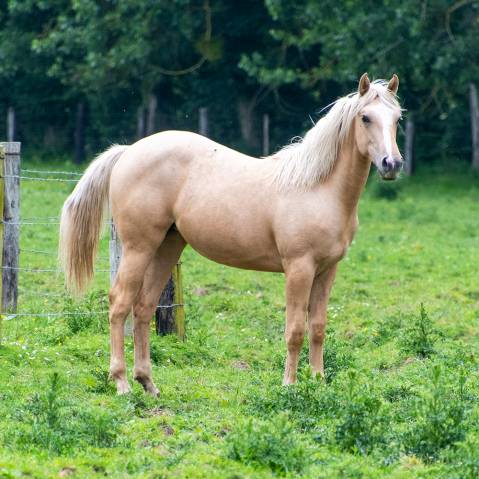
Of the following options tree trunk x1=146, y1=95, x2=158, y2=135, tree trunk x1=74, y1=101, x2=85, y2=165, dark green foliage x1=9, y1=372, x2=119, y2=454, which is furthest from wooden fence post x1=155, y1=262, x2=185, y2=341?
tree trunk x1=74, y1=101, x2=85, y2=165

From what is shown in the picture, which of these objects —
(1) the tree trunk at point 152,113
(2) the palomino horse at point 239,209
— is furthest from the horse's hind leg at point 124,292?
→ (1) the tree trunk at point 152,113

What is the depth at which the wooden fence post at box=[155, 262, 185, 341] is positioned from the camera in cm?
924

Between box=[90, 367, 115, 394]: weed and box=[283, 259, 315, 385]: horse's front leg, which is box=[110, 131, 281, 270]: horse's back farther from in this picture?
box=[90, 367, 115, 394]: weed

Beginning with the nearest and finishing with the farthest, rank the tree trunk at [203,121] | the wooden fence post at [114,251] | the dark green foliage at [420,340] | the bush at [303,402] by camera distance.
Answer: the bush at [303,402]
the dark green foliage at [420,340]
the wooden fence post at [114,251]
the tree trunk at [203,121]

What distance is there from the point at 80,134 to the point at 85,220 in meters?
22.3

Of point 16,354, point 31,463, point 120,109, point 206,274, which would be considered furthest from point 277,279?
point 120,109

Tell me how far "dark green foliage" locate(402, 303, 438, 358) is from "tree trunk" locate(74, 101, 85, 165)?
824 inches

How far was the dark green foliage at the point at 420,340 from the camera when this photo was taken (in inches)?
352

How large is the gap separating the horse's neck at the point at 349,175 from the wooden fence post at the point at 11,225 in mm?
3452

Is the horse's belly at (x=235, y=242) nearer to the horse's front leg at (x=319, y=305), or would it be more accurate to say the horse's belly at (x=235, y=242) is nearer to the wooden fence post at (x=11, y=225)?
the horse's front leg at (x=319, y=305)

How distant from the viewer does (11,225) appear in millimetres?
10031

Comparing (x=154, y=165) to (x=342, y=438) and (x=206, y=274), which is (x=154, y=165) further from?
(x=206, y=274)

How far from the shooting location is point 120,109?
30312 mm

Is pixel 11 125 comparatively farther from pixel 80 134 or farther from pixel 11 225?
pixel 11 225
